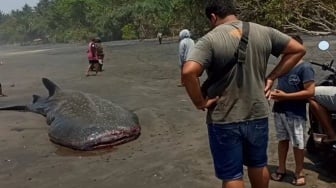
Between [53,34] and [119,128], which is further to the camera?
[53,34]

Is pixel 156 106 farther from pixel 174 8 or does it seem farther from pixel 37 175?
pixel 174 8

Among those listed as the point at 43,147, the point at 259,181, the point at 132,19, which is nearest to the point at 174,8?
the point at 132,19

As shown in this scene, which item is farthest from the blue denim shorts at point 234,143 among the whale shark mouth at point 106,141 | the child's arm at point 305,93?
the whale shark mouth at point 106,141

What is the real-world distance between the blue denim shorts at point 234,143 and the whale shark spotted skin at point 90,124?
4516 mm

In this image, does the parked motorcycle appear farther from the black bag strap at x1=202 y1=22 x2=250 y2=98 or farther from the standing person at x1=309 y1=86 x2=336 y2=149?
the black bag strap at x1=202 y1=22 x2=250 y2=98

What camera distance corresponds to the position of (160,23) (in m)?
60.8

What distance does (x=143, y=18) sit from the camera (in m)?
64.7

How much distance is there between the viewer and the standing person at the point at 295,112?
17.3 feet

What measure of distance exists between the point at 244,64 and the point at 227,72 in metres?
0.14

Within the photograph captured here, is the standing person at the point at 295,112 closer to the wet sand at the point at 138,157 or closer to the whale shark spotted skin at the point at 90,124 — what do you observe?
the wet sand at the point at 138,157

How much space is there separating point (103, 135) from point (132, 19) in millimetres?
61553

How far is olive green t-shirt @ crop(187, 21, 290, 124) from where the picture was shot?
3.71 m

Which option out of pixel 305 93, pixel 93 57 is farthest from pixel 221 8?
pixel 93 57

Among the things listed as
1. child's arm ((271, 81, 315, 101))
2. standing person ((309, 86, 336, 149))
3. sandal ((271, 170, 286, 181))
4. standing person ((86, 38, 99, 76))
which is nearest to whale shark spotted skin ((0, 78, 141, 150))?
sandal ((271, 170, 286, 181))
